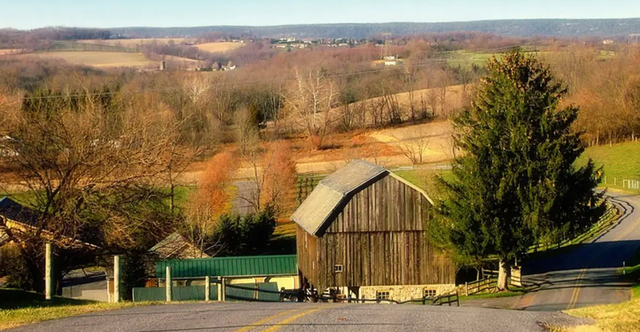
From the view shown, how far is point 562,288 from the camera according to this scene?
33281 millimetres

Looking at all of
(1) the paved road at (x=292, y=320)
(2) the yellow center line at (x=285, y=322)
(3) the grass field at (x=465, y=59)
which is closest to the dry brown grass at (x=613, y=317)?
(1) the paved road at (x=292, y=320)

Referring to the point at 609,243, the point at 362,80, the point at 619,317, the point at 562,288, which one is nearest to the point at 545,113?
the point at 562,288

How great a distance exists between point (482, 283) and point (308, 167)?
4903cm

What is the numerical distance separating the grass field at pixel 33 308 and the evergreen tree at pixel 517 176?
19.3 m

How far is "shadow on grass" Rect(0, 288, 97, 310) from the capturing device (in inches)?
633

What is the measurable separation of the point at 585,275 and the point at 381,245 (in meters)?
9.61

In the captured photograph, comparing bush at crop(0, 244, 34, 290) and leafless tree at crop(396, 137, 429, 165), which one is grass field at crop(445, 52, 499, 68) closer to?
leafless tree at crop(396, 137, 429, 165)

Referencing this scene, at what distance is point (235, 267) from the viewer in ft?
119

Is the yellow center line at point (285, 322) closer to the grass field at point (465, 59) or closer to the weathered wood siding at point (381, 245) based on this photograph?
the weathered wood siding at point (381, 245)

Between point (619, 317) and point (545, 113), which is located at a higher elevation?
point (545, 113)

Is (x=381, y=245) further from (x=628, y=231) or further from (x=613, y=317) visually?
(x=628, y=231)

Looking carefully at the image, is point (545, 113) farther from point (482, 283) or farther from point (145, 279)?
point (145, 279)

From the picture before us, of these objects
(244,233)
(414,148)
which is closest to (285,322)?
(244,233)

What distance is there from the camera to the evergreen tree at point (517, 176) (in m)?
32.6
